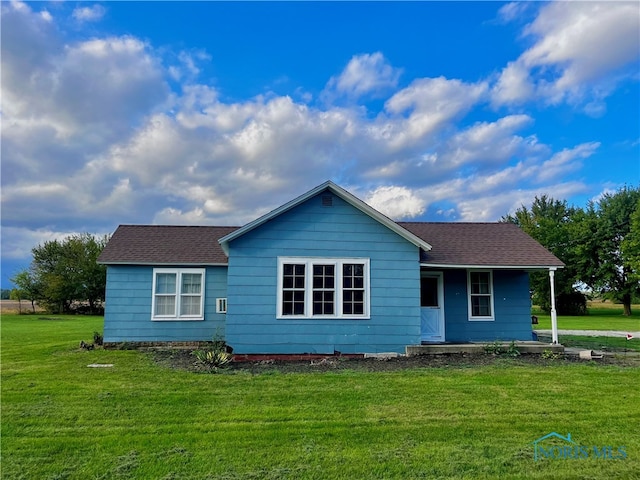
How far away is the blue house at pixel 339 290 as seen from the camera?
433 inches

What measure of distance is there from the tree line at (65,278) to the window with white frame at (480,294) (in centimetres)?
3231

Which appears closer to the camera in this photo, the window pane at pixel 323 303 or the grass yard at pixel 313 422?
the grass yard at pixel 313 422

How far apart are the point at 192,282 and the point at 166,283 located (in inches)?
32.3

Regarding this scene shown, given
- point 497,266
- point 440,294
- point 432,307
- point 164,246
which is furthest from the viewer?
point 164,246

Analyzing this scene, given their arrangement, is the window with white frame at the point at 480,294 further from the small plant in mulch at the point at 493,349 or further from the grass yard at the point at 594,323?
the grass yard at the point at 594,323

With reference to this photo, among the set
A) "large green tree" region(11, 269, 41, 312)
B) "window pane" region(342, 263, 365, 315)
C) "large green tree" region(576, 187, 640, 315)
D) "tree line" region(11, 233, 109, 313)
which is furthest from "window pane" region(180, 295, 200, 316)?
"large green tree" region(576, 187, 640, 315)

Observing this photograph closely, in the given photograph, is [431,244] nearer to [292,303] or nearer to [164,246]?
[292,303]

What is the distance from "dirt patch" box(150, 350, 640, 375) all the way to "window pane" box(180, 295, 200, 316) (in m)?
2.04

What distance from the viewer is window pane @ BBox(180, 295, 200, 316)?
13312mm

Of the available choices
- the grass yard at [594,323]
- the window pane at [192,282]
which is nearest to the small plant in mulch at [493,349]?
the window pane at [192,282]

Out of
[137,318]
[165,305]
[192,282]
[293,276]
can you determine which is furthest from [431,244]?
[137,318]

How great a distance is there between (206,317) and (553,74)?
14.5 m

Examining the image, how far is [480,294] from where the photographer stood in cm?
1312

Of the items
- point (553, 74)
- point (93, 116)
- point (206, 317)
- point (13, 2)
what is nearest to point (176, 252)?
point (206, 317)
